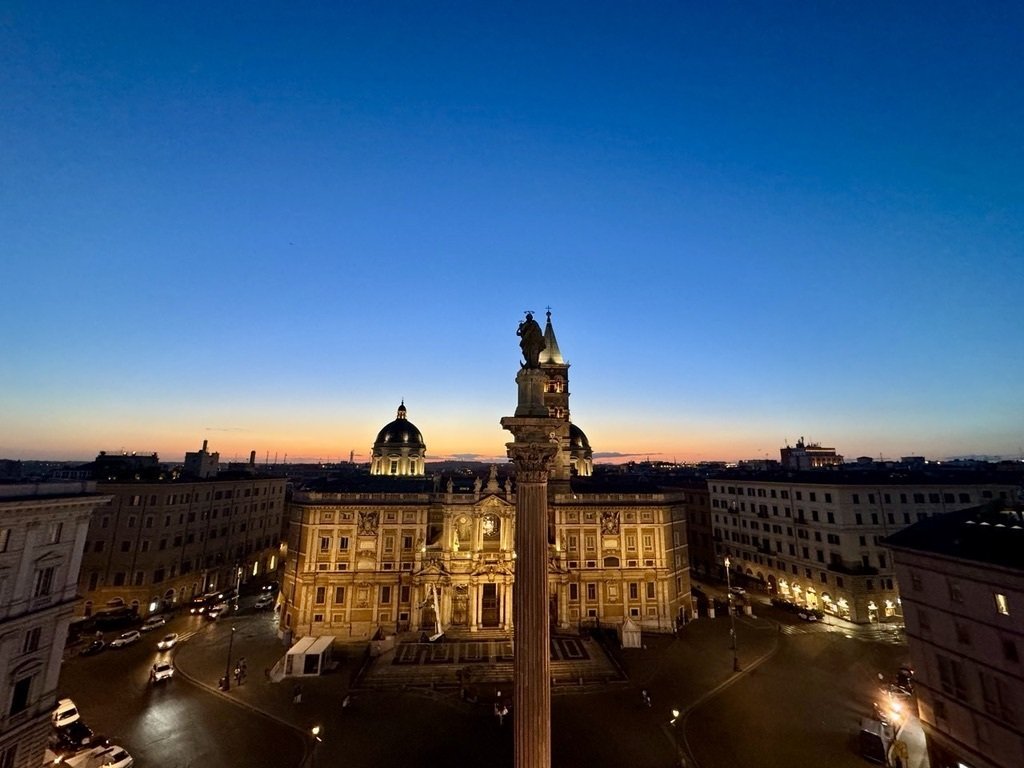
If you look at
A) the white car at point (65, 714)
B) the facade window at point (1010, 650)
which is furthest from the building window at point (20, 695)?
the facade window at point (1010, 650)

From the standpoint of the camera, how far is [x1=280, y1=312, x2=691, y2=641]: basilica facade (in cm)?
5403

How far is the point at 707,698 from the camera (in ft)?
124

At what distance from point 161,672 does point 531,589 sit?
140 ft

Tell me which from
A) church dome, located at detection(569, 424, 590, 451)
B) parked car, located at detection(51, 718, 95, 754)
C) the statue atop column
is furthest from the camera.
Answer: church dome, located at detection(569, 424, 590, 451)

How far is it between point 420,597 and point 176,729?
25447 mm

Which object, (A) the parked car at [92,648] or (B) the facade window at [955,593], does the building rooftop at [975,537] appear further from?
(A) the parked car at [92,648]

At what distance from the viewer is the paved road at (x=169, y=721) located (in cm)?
2945

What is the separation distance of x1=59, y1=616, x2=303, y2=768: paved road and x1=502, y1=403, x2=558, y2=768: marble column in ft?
78.5

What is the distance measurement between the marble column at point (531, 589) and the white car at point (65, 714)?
35.5 m

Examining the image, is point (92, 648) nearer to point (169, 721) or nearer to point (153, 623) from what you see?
point (153, 623)

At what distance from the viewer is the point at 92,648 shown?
44.7m

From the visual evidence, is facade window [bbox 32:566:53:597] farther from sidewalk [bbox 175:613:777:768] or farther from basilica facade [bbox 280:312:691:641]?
basilica facade [bbox 280:312:691:641]

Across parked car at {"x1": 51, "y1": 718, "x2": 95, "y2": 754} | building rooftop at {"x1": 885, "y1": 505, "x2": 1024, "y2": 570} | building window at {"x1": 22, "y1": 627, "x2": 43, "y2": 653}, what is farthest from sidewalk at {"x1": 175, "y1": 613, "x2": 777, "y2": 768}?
building rooftop at {"x1": 885, "y1": 505, "x2": 1024, "y2": 570}

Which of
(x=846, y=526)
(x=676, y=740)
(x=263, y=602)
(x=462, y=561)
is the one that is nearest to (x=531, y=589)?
(x=676, y=740)
